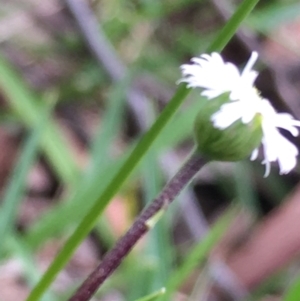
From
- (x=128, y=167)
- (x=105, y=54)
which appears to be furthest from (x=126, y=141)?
(x=128, y=167)

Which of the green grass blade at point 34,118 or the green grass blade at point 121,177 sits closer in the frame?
the green grass blade at point 121,177

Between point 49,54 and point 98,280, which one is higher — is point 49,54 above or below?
above

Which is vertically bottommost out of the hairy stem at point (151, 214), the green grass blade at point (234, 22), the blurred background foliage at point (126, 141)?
the hairy stem at point (151, 214)

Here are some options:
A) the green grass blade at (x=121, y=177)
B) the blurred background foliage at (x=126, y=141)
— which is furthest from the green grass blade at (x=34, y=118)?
the green grass blade at (x=121, y=177)

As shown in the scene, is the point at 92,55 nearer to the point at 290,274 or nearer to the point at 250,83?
the point at 290,274

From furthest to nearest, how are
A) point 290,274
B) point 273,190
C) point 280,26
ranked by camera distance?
point 280,26, point 273,190, point 290,274

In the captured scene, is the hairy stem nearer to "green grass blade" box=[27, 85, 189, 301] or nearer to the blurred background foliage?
"green grass blade" box=[27, 85, 189, 301]

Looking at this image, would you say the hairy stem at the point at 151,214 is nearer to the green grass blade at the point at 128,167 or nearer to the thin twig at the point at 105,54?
the green grass blade at the point at 128,167

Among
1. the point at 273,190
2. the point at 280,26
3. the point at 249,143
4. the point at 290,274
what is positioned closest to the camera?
the point at 249,143

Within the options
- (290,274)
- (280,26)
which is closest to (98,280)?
(290,274)
